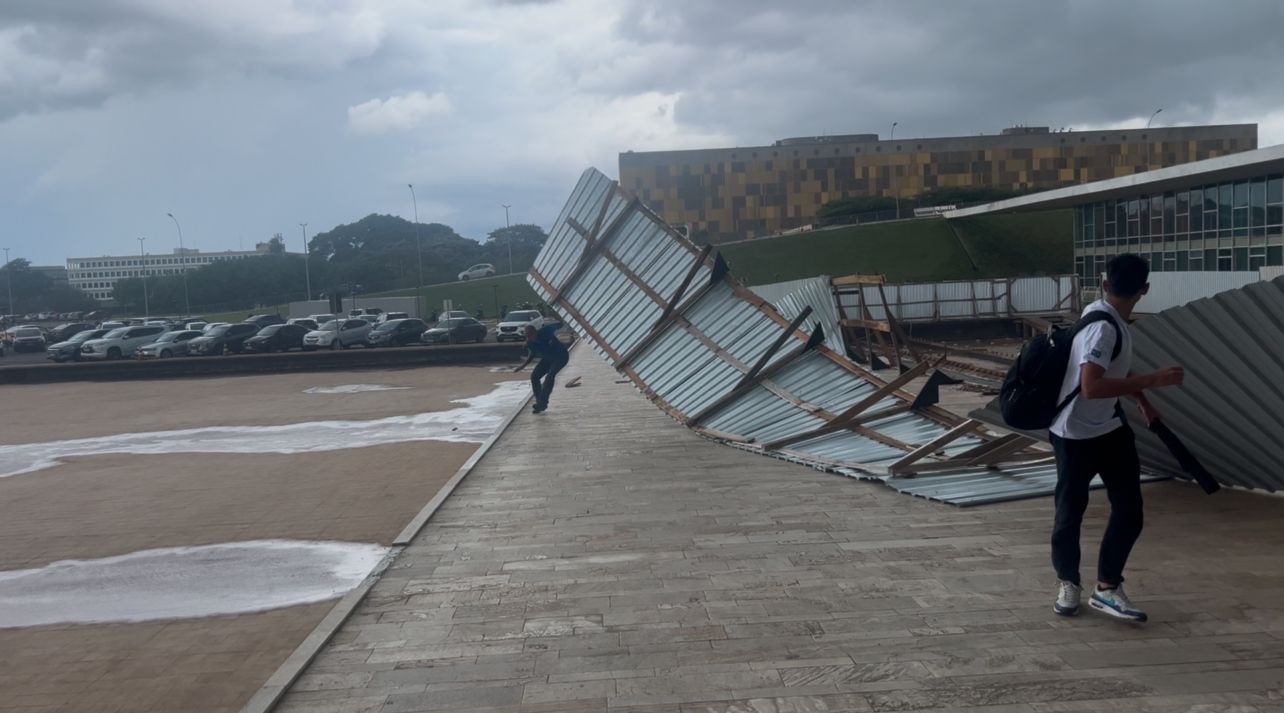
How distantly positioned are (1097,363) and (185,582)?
6.85m

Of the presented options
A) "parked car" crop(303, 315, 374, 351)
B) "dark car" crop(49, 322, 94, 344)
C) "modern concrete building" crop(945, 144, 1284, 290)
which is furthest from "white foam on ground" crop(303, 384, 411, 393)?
"dark car" crop(49, 322, 94, 344)

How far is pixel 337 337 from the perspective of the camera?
3981 centimetres

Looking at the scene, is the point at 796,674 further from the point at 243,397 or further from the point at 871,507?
the point at 243,397

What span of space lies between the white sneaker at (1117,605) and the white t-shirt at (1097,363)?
919 millimetres

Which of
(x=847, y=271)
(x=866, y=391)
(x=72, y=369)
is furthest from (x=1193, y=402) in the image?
(x=847, y=271)

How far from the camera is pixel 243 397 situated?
2445 centimetres

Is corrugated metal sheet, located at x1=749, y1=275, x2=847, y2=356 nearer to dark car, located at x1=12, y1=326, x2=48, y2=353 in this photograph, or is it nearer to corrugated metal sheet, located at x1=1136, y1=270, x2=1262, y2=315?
corrugated metal sheet, located at x1=1136, y1=270, x2=1262, y2=315

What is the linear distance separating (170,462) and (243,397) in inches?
425

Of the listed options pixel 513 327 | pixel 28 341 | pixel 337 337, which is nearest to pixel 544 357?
pixel 513 327

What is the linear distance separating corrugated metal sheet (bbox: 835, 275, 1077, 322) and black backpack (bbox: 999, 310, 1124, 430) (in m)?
30.3

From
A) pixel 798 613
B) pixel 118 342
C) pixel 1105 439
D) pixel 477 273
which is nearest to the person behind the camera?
pixel 1105 439

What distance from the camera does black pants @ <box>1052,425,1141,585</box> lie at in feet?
15.9

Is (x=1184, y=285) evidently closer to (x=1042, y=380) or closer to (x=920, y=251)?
(x=920, y=251)

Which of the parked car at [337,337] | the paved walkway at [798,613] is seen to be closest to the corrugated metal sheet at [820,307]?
the paved walkway at [798,613]
